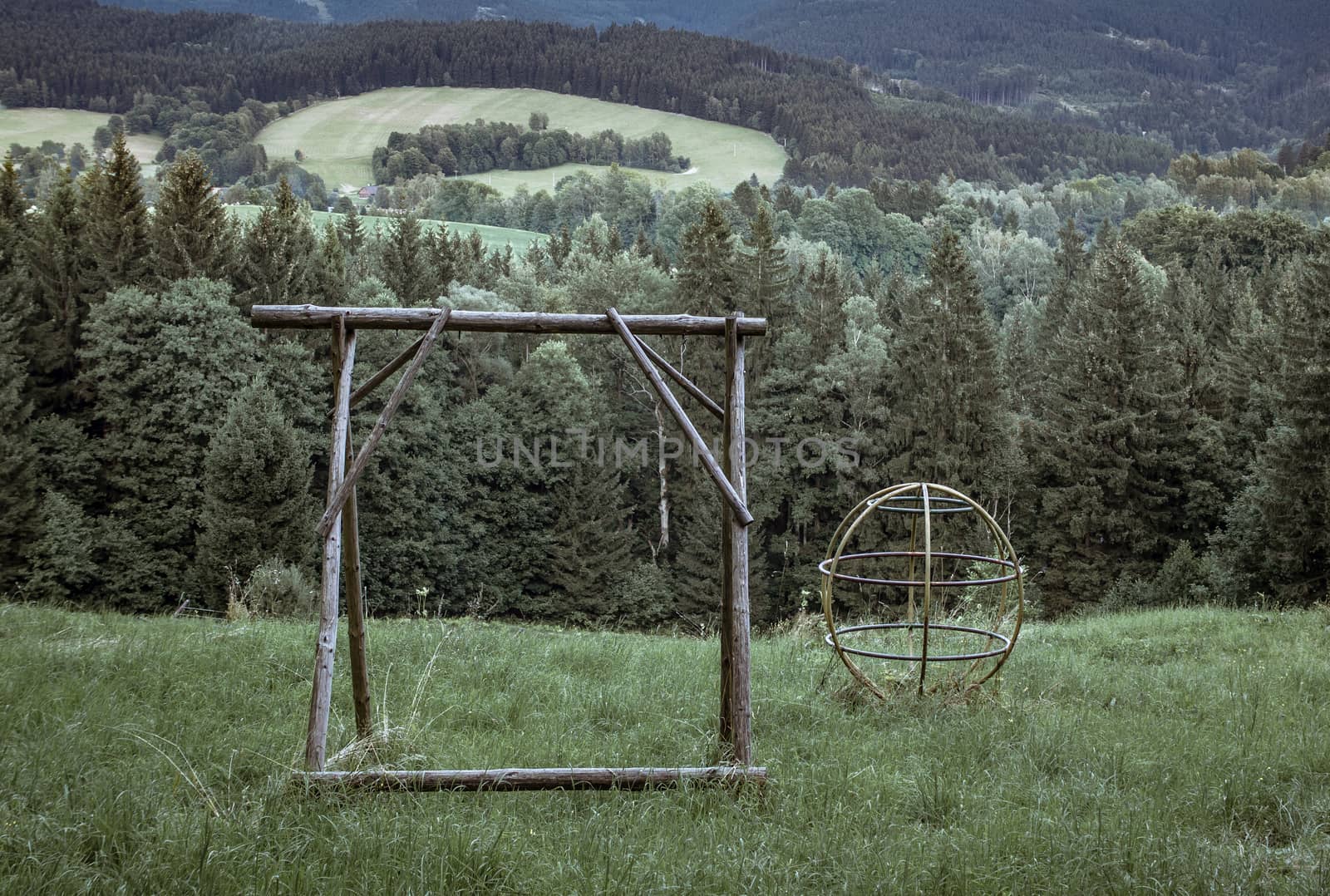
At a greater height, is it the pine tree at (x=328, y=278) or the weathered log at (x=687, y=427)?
the weathered log at (x=687, y=427)

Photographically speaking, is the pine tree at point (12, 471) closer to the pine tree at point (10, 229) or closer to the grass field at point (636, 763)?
the pine tree at point (10, 229)

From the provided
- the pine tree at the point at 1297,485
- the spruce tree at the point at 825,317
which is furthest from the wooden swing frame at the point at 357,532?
the spruce tree at the point at 825,317

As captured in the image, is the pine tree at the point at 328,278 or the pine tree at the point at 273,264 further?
the pine tree at the point at 328,278

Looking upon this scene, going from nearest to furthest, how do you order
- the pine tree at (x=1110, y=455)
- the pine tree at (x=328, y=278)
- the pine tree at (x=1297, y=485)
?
the pine tree at (x=1297, y=485)
the pine tree at (x=1110, y=455)
the pine tree at (x=328, y=278)

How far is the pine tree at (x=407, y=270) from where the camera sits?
47.8 meters

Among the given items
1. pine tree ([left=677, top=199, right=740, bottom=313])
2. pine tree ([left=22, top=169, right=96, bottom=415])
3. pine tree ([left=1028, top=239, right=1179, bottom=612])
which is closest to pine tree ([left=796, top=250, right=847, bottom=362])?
pine tree ([left=677, top=199, right=740, bottom=313])

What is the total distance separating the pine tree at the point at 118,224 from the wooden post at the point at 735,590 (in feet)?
109

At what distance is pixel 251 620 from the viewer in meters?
10.8

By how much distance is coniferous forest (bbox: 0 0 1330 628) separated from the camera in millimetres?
29906

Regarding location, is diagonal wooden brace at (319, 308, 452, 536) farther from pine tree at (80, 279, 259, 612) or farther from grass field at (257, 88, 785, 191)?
grass field at (257, 88, 785, 191)

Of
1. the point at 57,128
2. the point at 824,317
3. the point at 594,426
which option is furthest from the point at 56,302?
the point at 57,128

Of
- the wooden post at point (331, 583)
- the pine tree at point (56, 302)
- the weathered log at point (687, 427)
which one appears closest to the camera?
the wooden post at point (331, 583)

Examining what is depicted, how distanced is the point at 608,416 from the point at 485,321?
3920cm

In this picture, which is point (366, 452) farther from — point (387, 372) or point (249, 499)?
point (249, 499)
